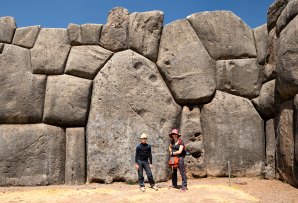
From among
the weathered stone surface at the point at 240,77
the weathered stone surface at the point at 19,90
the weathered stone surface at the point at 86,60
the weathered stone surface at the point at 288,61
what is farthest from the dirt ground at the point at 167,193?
the weathered stone surface at the point at 86,60

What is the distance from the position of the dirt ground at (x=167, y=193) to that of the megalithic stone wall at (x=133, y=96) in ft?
1.24

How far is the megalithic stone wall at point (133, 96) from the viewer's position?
6969 millimetres

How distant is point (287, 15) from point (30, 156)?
5459 mm

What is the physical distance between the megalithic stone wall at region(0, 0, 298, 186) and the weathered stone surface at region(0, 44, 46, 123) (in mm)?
20

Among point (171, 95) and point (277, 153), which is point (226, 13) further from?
point (277, 153)

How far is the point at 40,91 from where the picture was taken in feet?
23.5

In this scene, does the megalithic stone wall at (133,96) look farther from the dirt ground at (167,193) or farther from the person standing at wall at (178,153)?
the person standing at wall at (178,153)

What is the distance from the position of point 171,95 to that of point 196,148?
1190mm

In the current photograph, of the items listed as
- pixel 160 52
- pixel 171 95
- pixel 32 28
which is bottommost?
pixel 171 95

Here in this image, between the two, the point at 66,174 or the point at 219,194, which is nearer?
the point at 219,194

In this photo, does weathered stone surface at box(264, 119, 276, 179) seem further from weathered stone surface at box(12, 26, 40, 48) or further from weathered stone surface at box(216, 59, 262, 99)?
weathered stone surface at box(12, 26, 40, 48)

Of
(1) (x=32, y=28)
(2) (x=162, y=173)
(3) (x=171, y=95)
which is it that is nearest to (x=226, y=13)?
(3) (x=171, y=95)

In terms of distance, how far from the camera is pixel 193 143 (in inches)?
281

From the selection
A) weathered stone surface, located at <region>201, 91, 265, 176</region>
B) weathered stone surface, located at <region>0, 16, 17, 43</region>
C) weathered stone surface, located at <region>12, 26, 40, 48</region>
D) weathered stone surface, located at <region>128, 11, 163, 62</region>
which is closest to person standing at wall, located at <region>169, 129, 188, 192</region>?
weathered stone surface, located at <region>201, 91, 265, 176</region>
